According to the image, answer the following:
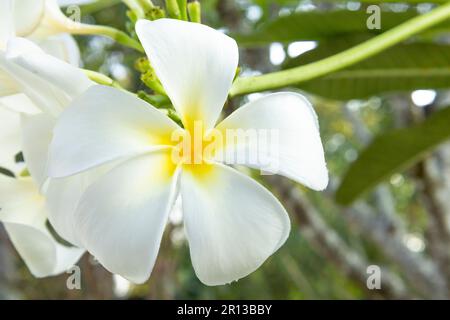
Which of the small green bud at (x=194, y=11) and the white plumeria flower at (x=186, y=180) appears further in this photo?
the small green bud at (x=194, y=11)

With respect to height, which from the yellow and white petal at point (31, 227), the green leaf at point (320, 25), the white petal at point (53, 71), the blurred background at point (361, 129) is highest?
the white petal at point (53, 71)

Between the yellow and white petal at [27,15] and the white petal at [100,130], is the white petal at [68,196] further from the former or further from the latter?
the yellow and white petal at [27,15]

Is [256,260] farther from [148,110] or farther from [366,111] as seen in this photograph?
[366,111]

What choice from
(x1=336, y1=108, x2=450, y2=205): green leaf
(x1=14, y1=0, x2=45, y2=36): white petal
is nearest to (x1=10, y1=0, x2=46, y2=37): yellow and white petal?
(x1=14, y1=0, x2=45, y2=36): white petal

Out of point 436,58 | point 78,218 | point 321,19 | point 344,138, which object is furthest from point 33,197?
point 344,138

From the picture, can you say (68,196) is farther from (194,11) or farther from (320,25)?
(320,25)

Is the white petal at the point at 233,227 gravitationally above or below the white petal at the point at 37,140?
below

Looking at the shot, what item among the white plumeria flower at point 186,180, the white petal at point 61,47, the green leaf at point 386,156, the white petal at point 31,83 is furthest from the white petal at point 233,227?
the green leaf at point 386,156
